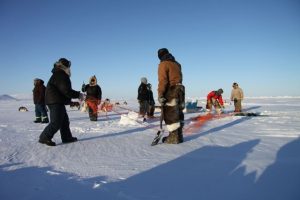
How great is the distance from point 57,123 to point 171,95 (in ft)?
7.28

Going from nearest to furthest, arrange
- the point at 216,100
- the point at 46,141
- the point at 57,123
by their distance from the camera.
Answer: the point at 46,141 < the point at 57,123 < the point at 216,100

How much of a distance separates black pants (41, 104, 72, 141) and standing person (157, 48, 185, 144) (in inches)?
75.2

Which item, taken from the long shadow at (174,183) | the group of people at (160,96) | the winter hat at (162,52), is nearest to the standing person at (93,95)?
the group of people at (160,96)

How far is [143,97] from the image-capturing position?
39.0 feet

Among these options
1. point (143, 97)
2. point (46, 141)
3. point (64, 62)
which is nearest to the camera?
point (46, 141)

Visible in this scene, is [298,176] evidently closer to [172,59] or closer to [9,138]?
[172,59]

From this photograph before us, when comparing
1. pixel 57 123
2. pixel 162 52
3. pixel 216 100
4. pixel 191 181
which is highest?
pixel 162 52

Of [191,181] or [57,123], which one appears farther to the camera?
[57,123]

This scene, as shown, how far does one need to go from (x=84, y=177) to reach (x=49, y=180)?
0.38 m

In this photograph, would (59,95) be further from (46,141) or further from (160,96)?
(160,96)

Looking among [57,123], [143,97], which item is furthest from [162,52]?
[143,97]

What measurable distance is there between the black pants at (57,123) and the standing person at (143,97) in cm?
635

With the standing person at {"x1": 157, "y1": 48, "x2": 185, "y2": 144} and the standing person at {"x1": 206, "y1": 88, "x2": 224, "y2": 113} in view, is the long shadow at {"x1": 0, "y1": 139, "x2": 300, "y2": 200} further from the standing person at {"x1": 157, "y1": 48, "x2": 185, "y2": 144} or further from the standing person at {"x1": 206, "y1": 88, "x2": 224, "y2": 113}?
the standing person at {"x1": 206, "y1": 88, "x2": 224, "y2": 113}

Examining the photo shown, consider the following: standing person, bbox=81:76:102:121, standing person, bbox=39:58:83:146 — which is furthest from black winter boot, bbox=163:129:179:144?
standing person, bbox=81:76:102:121
